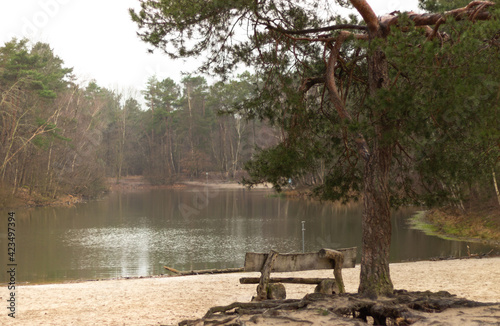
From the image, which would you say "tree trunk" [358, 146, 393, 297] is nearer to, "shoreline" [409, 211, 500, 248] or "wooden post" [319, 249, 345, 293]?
"wooden post" [319, 249, 345, 293]

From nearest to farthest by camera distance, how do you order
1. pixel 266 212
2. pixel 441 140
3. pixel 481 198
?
pixel 441 140 < pixel 481 198 < pixel 266 212

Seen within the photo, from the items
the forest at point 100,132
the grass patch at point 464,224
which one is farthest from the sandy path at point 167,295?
the forest at point 100,132

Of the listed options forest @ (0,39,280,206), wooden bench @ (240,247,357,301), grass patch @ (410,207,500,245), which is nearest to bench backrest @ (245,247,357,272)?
wooden bench @ (240,247,357,301)

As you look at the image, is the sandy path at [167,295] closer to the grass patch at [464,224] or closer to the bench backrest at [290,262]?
the bench backrest at [290,262]

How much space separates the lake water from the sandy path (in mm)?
3658

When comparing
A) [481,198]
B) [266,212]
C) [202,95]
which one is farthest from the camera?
[202,95]

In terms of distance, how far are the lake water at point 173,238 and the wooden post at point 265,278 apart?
786cm

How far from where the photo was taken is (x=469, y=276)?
912 cm

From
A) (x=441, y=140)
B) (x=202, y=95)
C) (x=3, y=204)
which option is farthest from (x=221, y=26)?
(x=202, y=95)

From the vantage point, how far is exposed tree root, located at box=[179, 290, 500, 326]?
4.00 m

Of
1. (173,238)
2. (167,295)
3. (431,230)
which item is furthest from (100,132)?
(167,295)

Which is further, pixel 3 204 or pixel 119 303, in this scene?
pixel 3 204

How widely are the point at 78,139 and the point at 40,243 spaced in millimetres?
23588

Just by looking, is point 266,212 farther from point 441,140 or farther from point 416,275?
point 441,140
